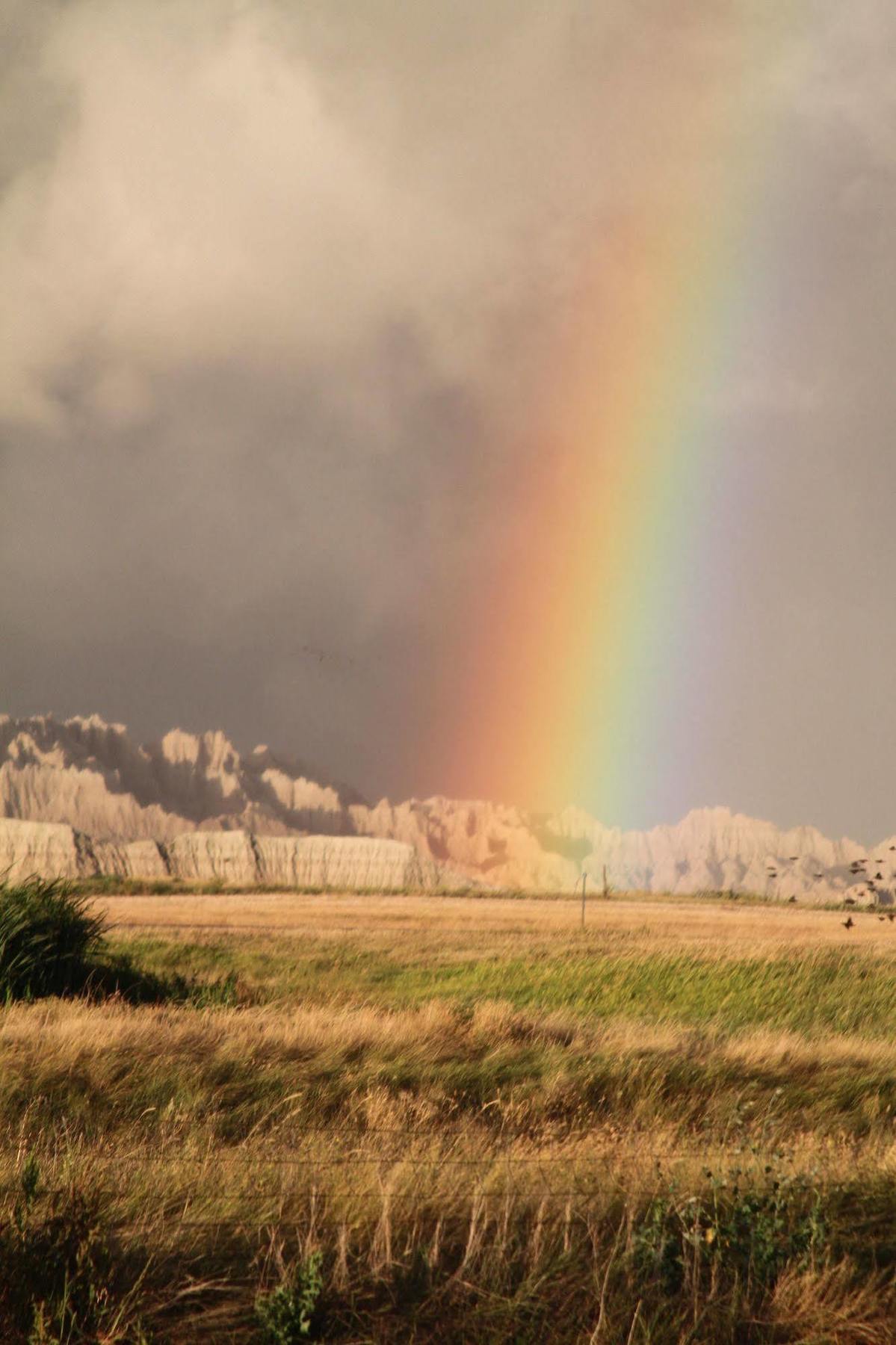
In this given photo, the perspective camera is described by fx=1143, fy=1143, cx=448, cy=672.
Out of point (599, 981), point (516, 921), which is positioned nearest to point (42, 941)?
point (599, 981)

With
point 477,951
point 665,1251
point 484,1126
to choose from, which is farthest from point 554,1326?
point 477,951

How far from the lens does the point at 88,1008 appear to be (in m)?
14.8

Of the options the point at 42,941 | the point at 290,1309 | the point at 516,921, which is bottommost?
the point at 516,921

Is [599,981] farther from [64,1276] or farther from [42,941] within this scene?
[64,1276]

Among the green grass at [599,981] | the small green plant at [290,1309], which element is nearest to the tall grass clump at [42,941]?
the green grass at [599,981]

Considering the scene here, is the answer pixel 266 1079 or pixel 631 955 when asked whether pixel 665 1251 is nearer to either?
pixel 266 1079

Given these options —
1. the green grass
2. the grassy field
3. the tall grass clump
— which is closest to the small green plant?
the grassy field

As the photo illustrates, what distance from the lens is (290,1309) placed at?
5008 millimetres

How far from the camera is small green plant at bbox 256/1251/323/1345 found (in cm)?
496

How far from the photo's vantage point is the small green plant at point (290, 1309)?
4.96m

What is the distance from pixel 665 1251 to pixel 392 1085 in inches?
264

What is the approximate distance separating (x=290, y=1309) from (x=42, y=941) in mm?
14159

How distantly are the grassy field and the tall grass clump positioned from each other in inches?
59.1

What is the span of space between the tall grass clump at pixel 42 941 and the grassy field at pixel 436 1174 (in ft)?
4.92
